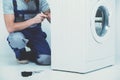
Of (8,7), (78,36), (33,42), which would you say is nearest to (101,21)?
(78,36)

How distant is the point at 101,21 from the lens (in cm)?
258

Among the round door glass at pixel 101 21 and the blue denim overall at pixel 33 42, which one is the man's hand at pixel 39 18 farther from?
the round door glass at pixel 101 21

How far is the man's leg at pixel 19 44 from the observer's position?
2.83m

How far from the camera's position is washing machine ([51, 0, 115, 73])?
2.23 metres

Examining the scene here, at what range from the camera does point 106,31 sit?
2.59 metres

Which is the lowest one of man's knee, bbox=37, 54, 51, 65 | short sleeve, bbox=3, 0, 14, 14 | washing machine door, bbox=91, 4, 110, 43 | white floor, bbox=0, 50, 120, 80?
white floor, bbox=0, 50, 120, 80

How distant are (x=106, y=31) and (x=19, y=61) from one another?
0.98m

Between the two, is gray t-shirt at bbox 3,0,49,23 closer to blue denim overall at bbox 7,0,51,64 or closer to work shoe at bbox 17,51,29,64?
blue denim overall at bbox 7,0,51,64

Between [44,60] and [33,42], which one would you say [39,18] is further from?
[44,60]

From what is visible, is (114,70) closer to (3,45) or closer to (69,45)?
(69,45)

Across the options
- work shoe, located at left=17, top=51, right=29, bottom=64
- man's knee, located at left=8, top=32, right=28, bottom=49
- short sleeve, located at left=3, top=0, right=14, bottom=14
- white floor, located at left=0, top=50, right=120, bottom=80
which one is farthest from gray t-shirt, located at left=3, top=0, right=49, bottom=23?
white floor, located at left=0, top=50, right=120, bottom=80

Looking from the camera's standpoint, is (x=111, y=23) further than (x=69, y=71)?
Yes

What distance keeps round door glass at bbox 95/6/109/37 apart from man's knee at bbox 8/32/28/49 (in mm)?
826

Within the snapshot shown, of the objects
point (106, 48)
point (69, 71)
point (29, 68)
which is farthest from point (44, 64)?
point (106, 48)
